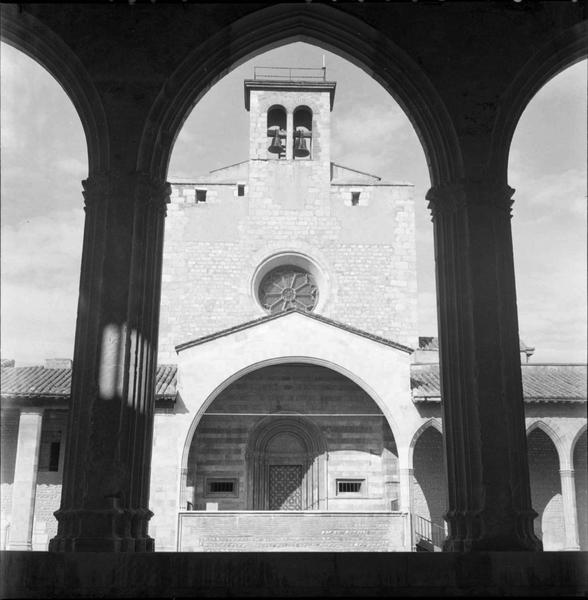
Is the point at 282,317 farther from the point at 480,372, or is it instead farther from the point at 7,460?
the point at 480,372

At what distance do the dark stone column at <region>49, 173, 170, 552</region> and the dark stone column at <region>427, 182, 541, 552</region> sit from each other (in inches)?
94.5

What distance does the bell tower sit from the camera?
23297 millimetres

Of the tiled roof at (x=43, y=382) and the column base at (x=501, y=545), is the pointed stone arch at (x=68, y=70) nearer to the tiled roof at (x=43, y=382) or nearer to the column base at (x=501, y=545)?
the column base at (x=501, y=545)

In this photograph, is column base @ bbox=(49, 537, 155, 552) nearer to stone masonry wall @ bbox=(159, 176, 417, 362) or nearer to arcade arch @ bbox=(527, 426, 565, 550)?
arcade arch @ bbox=(527, 426, 565, 550)

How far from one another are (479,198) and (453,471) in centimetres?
228

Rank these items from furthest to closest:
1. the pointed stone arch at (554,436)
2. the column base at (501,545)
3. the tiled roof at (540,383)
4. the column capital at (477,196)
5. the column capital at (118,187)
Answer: the tiled roof at (540,383) → the pointed stone arch at (554,436) → the column capital at (477,196) → the column capital at (118,187) → the column base at (501,545)

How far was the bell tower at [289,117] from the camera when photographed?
23.3 m

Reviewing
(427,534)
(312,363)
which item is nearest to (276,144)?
(312,363)

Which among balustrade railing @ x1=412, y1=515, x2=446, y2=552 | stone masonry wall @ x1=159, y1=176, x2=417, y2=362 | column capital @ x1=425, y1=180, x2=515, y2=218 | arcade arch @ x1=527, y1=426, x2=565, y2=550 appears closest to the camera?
column capital @ x1=425, y1=180, x2=515, y2=218

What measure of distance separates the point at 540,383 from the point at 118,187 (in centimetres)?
1412

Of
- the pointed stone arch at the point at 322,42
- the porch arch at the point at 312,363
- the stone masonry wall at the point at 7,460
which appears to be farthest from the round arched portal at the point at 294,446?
the pointed stone arch at the point at 322,42

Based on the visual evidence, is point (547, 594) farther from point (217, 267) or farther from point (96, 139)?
point (217, 267)

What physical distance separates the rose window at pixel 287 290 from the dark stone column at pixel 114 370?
16.0 meters

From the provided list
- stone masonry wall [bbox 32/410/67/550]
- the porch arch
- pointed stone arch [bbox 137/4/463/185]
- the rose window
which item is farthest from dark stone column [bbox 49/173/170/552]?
the rose window
